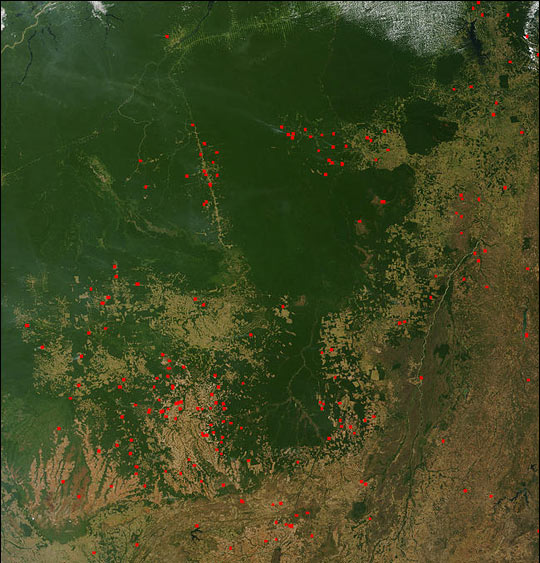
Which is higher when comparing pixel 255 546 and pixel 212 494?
pixel 212 494

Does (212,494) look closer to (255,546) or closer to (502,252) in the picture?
(255,546)

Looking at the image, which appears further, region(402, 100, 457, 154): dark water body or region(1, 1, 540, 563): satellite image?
region(402, 100, 457, 154): dark water body

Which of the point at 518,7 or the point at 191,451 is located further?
the point at 518,7

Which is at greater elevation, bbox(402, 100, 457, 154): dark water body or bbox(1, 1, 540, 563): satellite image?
bbox(402, 100, 457, 154): dark water body

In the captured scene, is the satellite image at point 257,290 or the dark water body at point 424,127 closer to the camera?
the satellite image at point 257,290

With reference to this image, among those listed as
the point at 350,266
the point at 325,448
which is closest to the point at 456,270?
the point at 350,266

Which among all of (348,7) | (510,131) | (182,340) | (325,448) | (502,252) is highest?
(348,7)

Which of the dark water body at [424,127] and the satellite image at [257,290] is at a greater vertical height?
the dark water body at [424,127]

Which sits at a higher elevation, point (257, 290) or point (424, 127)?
point (424, 127)
